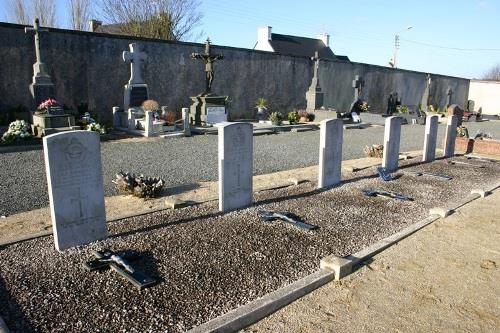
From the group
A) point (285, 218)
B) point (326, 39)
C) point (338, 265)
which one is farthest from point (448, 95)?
point (338, 265)

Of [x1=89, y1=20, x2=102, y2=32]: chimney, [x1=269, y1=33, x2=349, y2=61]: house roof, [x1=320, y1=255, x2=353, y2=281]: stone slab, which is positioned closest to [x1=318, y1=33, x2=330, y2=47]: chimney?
[x1=269, y1=33, x2=349, y2=61]: house roof

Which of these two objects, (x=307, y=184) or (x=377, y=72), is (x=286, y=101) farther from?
(x=307, y=184)

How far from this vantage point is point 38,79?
12.1m

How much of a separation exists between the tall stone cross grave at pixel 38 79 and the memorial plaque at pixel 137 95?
266 centimetres

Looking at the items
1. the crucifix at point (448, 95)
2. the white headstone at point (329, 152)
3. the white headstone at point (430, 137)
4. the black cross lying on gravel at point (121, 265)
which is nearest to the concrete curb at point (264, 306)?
the black cross lying on gravel at point (121, 265)

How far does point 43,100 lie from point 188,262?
1052cm

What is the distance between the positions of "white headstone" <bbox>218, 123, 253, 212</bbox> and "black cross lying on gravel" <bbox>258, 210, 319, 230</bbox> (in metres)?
0.48

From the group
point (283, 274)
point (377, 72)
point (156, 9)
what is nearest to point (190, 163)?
point (283, 274)

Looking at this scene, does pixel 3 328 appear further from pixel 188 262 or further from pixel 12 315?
pixel 188 262

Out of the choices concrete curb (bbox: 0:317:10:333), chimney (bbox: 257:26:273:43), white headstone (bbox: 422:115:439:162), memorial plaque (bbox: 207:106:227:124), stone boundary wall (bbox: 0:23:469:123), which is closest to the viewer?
concrete curb (bbox: 0:317:10:333)

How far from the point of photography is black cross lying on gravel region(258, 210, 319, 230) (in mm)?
5082

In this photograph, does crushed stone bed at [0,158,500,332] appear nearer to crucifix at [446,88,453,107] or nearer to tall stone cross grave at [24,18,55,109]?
tall stone cross grave at [24,18,55,109]

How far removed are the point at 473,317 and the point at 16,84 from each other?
537 inches

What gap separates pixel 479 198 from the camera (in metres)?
6.79
